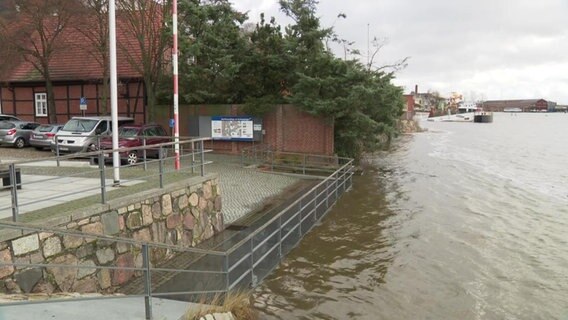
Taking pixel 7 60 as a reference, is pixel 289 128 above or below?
below

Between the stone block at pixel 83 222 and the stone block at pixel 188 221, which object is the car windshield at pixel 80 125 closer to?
the stone block at pixel 188 221

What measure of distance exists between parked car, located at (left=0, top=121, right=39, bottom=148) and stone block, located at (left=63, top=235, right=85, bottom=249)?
57.8ft

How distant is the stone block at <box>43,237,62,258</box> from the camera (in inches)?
251

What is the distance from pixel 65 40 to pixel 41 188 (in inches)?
757

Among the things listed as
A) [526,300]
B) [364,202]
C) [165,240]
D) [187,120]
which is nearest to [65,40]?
[187,120]

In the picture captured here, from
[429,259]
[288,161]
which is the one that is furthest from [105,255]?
[288,161]

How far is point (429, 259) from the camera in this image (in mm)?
10172

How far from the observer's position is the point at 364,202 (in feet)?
52.0

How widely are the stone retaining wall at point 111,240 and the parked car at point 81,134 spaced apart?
29.4 feet

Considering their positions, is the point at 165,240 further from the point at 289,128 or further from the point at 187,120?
the point at 187,120

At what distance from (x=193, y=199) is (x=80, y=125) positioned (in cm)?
1103

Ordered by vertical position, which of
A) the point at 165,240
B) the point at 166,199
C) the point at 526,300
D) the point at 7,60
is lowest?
the point at 526,300

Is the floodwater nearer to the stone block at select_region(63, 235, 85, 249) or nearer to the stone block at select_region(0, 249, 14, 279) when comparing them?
the stone block at select_region(63, 235, 85, 249)

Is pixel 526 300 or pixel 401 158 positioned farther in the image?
pixel 401 158
